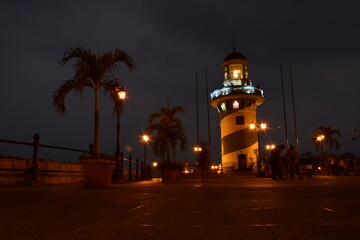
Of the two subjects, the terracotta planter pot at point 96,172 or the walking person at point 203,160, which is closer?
the terracotta planter pot at point 96,172

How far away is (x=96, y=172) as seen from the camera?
7621 mm

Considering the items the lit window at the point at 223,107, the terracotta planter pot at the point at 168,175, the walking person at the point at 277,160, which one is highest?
the lit window at the point at 223,107

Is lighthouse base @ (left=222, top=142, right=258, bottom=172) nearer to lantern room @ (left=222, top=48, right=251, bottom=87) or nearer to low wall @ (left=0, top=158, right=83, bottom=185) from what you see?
lantern room @ (left=222, top=48, right=251, bottom=87)

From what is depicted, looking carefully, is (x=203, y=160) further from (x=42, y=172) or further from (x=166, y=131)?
(x=166, y=131)

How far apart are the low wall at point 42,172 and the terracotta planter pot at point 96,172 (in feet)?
9.72

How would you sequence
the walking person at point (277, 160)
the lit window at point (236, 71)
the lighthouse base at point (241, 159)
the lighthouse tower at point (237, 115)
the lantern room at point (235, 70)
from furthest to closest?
the lit window at point (236, 71), the lantern room at point (235, 70), the lighthouse tower at point (237, 115), the lighthouse base at point (241, 159), the walking person at point (277, 160)

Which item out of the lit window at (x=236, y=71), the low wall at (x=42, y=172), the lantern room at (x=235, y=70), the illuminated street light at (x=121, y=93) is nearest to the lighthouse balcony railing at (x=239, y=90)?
the lantern room at (x=235, y=70)

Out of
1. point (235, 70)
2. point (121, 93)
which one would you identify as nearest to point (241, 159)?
point (235, 70)

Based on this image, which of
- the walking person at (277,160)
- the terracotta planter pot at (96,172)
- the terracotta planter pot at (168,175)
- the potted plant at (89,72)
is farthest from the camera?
the terracotta planter pot at (168,175)

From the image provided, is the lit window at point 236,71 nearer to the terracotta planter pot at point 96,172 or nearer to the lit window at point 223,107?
the lit window at point 223,107

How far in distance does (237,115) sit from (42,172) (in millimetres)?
32926

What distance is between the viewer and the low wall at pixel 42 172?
9187 mm

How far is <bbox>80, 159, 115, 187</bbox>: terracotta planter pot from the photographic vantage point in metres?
7.56

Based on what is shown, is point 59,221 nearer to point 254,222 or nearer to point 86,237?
point 86,237
